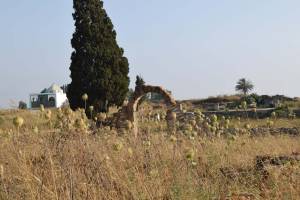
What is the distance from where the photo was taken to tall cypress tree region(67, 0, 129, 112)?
79.5 ft

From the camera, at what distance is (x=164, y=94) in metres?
13.1

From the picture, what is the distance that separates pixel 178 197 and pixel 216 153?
8.24 feet

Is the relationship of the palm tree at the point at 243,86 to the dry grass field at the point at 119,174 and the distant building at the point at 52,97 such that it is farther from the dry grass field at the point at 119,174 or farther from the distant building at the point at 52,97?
the dry grass field at the point at 119,174

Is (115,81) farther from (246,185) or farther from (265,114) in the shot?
(246,185)

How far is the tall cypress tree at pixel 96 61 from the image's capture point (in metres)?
24.2

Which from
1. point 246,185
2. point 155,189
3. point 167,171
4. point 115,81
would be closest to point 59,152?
point 155,189

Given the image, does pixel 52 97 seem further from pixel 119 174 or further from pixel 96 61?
pixel 119 174

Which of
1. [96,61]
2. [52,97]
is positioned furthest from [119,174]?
[52,97]

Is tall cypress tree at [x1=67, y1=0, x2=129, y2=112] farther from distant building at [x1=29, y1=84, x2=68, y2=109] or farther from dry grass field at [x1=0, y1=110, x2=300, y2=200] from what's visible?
distant building at [x1=29, y1=84, x2=68, y2=109]

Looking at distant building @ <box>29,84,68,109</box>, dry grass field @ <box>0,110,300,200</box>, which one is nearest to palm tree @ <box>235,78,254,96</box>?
distant building @ <box>29,84,68,109</box>

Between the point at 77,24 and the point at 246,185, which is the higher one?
the point at 77,24

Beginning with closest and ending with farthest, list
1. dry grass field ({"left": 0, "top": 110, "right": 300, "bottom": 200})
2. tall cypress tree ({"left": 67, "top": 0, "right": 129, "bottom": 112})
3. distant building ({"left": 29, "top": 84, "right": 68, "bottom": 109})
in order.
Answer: dry grass field ({"left": 0, "top": 110, "right": 300, "bottom": 200}) → tall cypress tree ({"left": 67, "top": 0, "right": 129, "bottom": 112}) → distant building ({"left": 29, "top": 84, "right": 68, "bottom": 109})

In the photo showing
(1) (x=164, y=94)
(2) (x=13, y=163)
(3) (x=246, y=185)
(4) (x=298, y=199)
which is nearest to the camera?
(4) (x=298, y=199)

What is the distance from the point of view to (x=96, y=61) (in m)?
25.0
